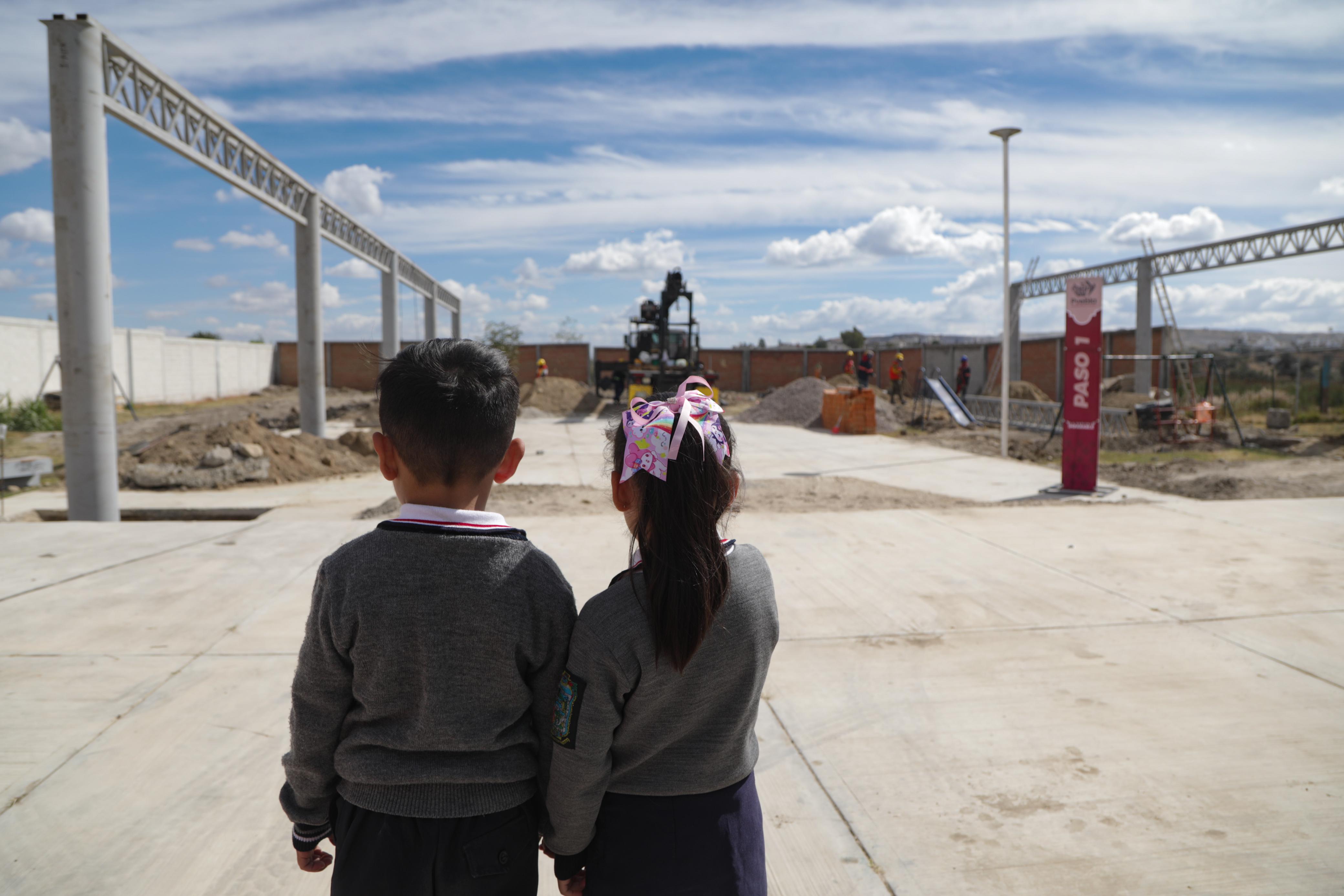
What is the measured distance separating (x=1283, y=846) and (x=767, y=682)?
6.72 ft

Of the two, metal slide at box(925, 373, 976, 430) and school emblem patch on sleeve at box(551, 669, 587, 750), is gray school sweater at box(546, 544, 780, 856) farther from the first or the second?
metal slide at box(925, 373, 976, 430)

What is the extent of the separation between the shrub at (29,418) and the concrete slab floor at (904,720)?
16.4 m

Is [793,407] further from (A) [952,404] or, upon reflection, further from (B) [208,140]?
(B) [208,140]

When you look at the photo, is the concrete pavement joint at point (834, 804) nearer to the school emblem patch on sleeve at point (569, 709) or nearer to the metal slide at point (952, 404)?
the school emblem patch on sleeve at point (569, 709)

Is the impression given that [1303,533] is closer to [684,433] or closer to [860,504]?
[860,504]

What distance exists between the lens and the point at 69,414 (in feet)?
28.6

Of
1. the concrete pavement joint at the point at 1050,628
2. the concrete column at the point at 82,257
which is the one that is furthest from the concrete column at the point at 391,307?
the concrete pavement joint at the point at 1050,628

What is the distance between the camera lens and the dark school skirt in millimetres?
1544

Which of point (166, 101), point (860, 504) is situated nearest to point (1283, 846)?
point (860, 504)

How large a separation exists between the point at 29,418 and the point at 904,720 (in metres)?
22.9

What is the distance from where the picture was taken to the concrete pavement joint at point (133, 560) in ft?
17.6

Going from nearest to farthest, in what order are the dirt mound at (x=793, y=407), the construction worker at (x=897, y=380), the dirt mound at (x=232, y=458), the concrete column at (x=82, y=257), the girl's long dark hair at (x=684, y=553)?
1. the girl's long dark hair at (x=684, y=553)
2. the concrete column at (x=82, y=257)
3. the dirt mound at (x=232, y=458)
4. the dirt mound at (x=793, y=407)
5. the construction worker at (x=897, y=380)

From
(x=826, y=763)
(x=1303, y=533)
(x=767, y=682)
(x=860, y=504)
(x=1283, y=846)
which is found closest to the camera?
(x=1283, y=846)

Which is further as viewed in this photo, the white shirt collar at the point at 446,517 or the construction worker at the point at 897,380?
the construction worker at the point at 897,380
